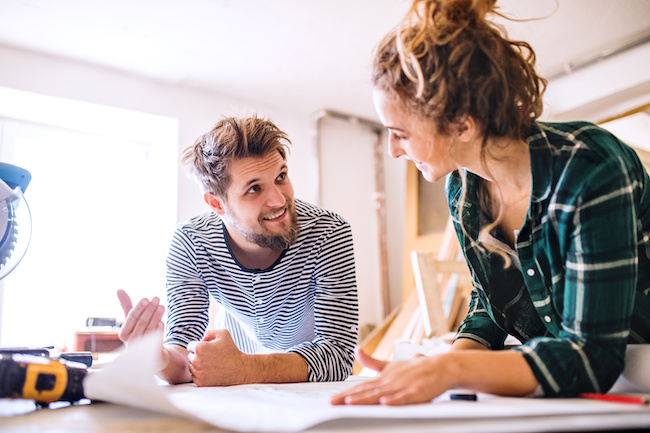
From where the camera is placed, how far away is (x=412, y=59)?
0.80 meters

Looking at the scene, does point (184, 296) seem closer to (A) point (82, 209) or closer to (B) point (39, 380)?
(B) point (39, 380)

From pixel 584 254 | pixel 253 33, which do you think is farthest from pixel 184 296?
pixel 253 33

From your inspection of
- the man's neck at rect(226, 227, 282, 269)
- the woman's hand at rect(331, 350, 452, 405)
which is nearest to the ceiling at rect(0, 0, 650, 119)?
the man's neck at rect(226, 227, 282, 269)

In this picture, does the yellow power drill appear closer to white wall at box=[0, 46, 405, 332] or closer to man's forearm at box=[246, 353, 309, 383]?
man's forearm at box=[246, 353, 309, 383]

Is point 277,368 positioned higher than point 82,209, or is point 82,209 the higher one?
point 82,209

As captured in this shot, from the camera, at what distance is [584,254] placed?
26.8 inches

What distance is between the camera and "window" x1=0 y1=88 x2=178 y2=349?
3.22m

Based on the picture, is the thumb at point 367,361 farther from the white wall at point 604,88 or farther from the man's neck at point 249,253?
the white wall at point 604,88

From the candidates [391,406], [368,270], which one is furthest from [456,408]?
[368,270]

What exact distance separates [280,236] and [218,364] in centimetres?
43

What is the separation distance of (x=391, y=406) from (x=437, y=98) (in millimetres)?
470

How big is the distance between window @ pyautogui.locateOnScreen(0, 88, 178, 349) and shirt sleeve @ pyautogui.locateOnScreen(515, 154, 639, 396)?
3.04 metres

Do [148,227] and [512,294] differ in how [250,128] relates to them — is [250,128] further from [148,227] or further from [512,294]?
[148,227]

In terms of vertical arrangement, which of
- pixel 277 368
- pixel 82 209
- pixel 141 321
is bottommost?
pixel 277 368
